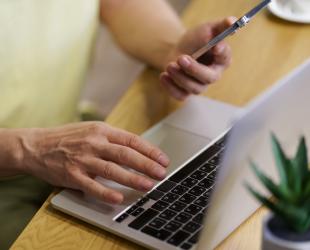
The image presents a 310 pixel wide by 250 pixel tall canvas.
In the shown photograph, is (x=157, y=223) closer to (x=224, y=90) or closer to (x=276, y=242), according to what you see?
(x=276, y=242)

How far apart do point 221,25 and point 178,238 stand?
0.49 m

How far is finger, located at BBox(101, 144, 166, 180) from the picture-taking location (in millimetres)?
924

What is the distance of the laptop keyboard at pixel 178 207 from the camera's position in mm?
839

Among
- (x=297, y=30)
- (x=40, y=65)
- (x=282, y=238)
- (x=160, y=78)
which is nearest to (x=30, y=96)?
(x=40, y=65)

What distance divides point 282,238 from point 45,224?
35cm

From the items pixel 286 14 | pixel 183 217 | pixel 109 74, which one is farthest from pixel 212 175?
pixel 109 74

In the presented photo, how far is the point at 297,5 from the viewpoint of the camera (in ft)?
4.63

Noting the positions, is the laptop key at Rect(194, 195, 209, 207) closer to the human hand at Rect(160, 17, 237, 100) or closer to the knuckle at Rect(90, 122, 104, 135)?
the knuckle at Rect(90, 122, 104, 135)

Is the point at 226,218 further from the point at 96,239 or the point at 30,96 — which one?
the point at 30,96

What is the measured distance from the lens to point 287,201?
689 mm

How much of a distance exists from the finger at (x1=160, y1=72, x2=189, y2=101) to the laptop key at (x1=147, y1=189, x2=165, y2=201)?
298 millimetres

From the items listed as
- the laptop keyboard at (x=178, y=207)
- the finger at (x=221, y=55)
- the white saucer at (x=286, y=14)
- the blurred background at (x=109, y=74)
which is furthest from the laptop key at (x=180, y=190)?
the blurred background at (x=109, y=74)

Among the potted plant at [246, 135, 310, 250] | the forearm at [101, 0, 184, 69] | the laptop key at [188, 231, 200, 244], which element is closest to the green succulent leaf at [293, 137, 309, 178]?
the potted plant at [246, 135, 310, 250]

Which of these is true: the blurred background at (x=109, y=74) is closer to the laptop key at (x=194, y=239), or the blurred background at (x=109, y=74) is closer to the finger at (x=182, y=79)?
the finger at (x=182, y=79)
